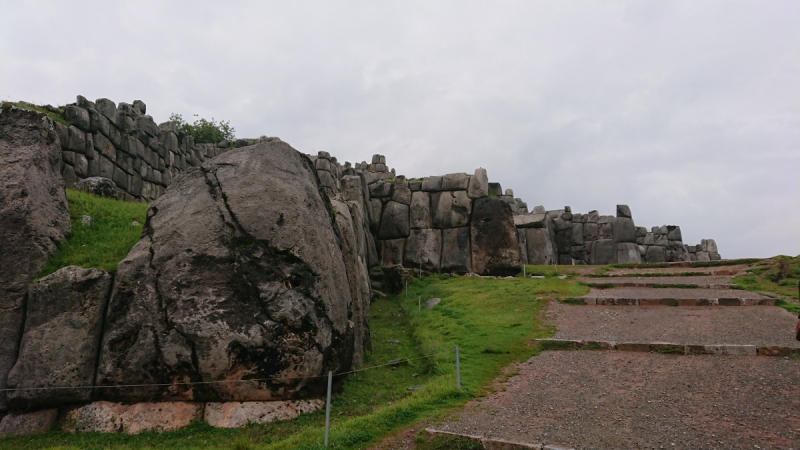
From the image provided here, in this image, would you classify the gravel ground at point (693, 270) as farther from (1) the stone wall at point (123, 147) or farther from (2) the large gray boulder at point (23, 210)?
(2) the large gray boulder at point (23, 210)

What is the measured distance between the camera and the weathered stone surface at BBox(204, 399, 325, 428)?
787 centimetres

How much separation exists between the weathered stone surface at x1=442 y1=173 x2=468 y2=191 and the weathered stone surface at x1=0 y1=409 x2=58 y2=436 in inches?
790

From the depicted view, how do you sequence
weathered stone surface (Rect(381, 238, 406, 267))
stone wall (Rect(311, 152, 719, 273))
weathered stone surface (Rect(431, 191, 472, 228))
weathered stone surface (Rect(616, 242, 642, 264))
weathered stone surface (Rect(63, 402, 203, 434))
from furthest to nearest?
weathered stone surface (Rect(616, 242, 642, 264)) → weathered stone surface (Rect(381, 238, 406, 267)) → weathered stone surface (Rect(431, 191, 472, 228)) → stone wall (Rect(311, 152, 719, 273)) → weathered stone surface (Rect(63, 402, 203, 434))

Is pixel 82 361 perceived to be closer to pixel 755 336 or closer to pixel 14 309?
pixel 14 309

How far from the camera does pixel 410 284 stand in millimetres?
21250

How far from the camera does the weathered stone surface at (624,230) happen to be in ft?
110

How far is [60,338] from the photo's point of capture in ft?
26.8

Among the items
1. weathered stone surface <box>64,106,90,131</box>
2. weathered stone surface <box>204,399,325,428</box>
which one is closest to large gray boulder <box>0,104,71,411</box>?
weathered stone surface <box>204,399,325,428</box>

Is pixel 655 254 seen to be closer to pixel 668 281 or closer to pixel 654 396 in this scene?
pixel 668 281

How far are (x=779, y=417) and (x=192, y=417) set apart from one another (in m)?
8.97

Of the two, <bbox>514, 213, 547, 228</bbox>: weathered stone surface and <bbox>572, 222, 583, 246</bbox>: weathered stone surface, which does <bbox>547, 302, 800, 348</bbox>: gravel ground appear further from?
<bbox>572, 222, 583, 246</bbox>: weathered stone surface

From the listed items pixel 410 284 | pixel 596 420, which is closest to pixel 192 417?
pixel 596 420

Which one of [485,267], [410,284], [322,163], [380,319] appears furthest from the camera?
[322,163]

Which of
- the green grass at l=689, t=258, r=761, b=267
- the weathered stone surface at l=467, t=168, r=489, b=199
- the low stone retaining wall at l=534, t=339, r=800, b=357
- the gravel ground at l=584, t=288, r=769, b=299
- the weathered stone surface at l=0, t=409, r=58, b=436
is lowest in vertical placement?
the weathered stone surface at l=0, t=409, r=58, b=436
